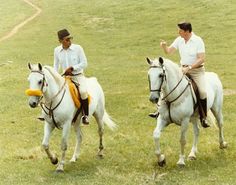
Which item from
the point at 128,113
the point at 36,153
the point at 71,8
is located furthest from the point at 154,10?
the point at 36,153

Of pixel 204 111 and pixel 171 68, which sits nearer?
pixel 171 68

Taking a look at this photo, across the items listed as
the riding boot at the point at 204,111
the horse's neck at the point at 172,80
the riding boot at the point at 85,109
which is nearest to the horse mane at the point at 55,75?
the riding boot at the point at 85,109

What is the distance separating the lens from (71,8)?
54.7 metres

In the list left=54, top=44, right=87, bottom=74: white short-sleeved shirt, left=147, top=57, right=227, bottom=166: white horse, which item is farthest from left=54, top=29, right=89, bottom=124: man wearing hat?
left=147, top=57, right=227, bottom=166: white horse

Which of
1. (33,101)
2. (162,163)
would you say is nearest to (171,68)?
(162,163)

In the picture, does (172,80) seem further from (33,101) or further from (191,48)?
(33,101)

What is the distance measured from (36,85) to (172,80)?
307 cm

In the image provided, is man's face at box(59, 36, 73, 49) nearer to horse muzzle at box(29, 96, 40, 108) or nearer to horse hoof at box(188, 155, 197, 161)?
horse muzzle at box(29, 96, 40, 108)

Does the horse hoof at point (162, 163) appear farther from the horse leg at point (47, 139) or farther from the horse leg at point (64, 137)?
the horse leg at point (47, 139)

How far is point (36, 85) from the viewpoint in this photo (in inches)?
426

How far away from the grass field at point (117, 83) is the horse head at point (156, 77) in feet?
6.08

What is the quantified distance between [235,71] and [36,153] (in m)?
16.1

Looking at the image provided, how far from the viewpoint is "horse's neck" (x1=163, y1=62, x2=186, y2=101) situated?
37.9 ft

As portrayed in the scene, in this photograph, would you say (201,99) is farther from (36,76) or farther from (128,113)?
(128,113)
